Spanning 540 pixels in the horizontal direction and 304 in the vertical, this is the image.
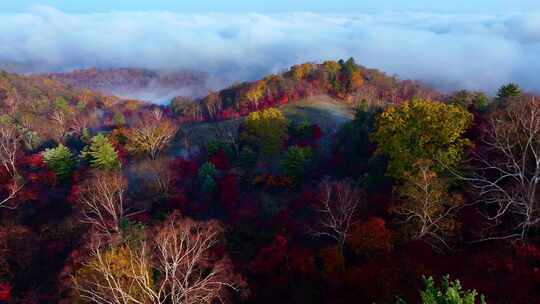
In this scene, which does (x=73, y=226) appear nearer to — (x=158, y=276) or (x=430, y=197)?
(x=158, y=276)

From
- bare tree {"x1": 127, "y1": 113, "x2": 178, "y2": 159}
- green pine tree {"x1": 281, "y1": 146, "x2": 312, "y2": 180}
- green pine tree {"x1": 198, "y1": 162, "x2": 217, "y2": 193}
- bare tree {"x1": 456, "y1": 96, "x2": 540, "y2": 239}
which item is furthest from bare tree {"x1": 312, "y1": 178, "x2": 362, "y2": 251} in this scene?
bare tree {"x1": 127, "y1": 113, "x2": 178, "y2": 159}

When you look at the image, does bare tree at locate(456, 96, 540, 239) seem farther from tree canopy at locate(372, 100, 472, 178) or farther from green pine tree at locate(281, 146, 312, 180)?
green pine tree at locate(281, 146, 312, 180)

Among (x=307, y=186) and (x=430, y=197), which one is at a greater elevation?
(x=430, y=197)

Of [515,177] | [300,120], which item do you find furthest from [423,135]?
[300,120]

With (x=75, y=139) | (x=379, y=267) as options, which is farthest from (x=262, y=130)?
(x=75, y=139)

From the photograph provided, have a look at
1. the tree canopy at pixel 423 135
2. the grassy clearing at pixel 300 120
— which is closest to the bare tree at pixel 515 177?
the tree canopy at pixel 423 135

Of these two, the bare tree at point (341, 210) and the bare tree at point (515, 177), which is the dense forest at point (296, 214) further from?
the bare tree at point (341, 210)
